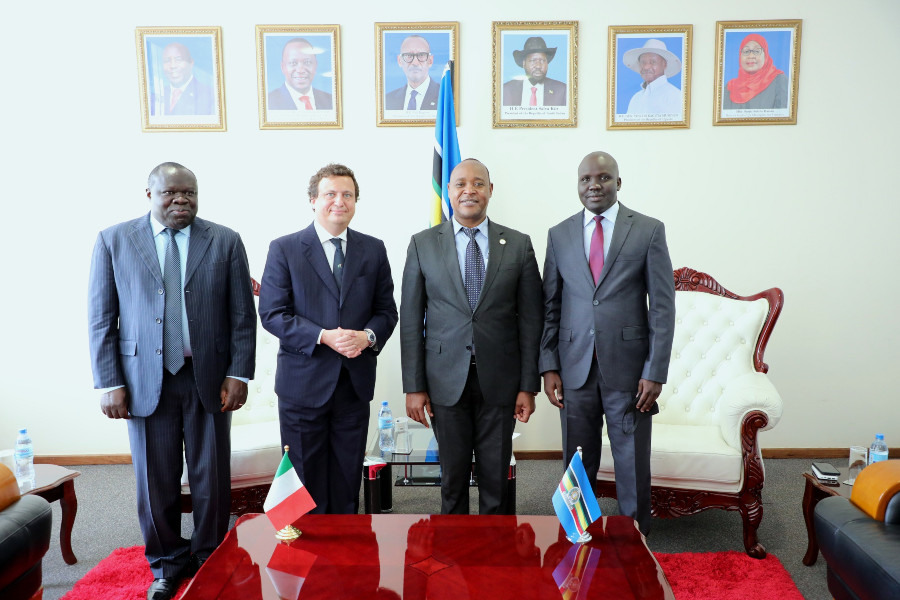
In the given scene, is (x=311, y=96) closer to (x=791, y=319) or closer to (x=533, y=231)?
(x=533, y=231)

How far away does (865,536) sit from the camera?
1910 mm

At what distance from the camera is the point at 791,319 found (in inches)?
157

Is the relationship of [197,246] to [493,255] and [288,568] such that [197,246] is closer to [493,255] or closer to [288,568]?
[493,255]

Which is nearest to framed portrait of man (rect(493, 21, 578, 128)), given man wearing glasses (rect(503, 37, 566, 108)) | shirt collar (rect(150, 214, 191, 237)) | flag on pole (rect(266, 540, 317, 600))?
man wearing glasses (rect(503, 37, 566, 108))

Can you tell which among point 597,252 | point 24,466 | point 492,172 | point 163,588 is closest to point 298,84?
point 492,172

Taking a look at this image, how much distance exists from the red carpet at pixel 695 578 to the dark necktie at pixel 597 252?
4.16ft

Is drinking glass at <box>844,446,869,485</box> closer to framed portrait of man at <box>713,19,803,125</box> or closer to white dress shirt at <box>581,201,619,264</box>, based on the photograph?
white dress shirt at <box>581,201,619,264</box>

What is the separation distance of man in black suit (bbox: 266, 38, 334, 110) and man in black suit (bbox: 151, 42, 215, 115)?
1.29 ft

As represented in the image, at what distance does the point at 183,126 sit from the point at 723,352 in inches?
135

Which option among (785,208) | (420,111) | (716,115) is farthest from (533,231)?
(785,208)

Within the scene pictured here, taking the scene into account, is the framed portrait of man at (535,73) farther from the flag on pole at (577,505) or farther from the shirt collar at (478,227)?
the flag on pole at (577,505)

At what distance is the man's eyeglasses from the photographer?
12.6ft

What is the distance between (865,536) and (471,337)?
1.40 meters

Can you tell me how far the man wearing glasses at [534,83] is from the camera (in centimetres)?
382
